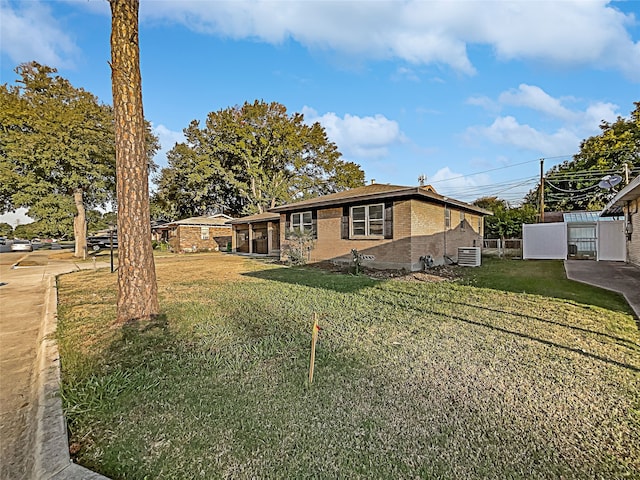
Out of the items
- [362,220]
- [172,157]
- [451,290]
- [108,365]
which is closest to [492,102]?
[362,220]

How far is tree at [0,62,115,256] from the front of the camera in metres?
18.2

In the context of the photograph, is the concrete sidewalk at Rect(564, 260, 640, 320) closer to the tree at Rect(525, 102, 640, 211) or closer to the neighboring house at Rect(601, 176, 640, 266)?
the neighboring house at Rect(601, 176, 640, 266)

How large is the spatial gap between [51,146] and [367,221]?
19.4 meters

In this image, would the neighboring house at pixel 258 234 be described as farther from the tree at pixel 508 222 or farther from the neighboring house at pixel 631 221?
the neighboring house at pixel 631 221

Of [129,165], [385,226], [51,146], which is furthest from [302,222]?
[51,146]

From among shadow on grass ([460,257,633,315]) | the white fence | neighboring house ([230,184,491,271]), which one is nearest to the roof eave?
neighboring house ([230,184,491,271])

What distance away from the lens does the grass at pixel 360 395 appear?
6.84 ft

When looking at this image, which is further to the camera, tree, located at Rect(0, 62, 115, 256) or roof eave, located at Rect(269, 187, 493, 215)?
tree, located at Rect(0, 62, 115, 256)

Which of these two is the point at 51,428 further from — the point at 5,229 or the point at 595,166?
the point at 5,229

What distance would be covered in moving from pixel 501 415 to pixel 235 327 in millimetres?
3715

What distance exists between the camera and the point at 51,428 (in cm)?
247

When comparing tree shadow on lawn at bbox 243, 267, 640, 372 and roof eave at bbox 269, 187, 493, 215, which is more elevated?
roof eave at bbox 269, 187, 493, 215

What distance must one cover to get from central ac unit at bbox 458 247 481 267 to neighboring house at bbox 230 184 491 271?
432mm

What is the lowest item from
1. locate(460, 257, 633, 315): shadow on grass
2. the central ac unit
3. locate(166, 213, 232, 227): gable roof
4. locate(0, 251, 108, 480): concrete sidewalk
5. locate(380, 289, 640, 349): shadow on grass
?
locate(0, 251, 108, 480): concrete sidewalk
